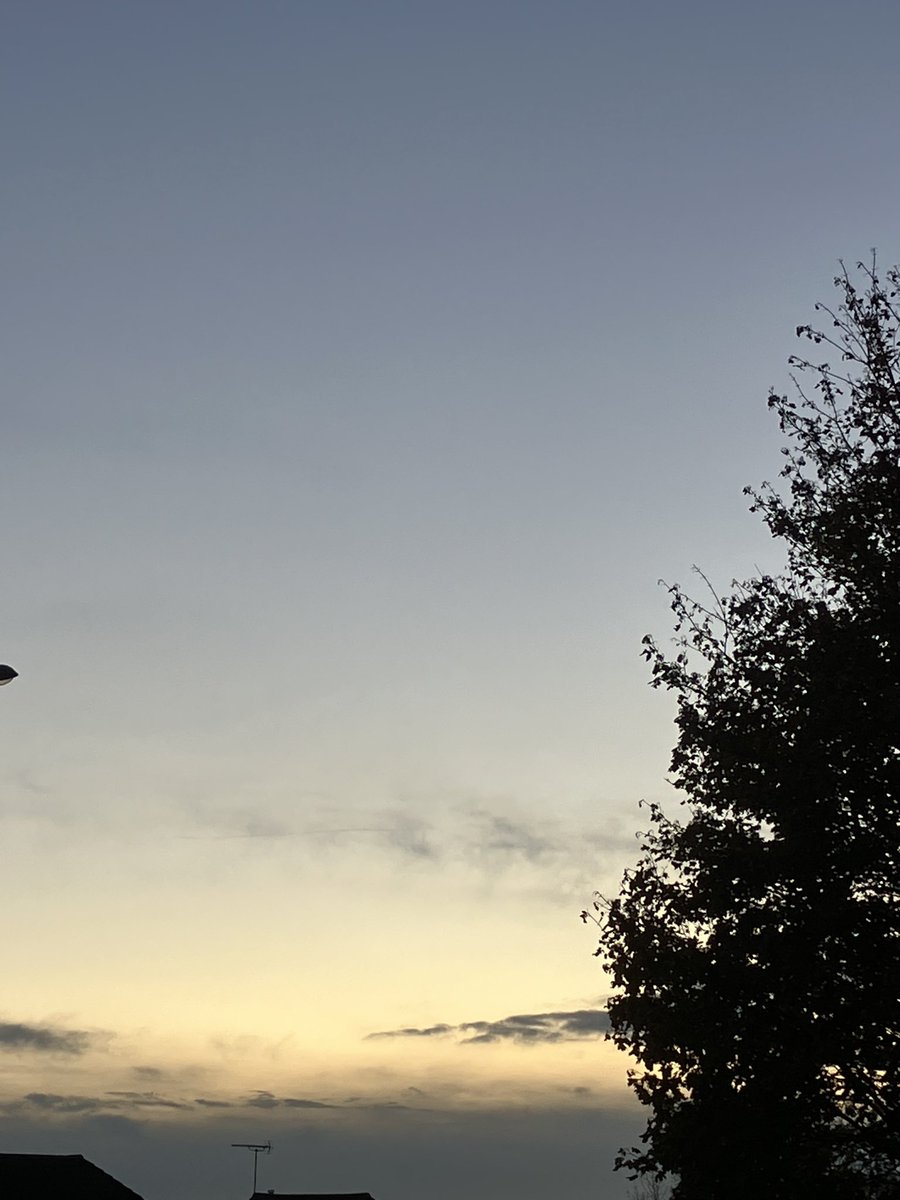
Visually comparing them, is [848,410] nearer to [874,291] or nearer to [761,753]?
[874,291]

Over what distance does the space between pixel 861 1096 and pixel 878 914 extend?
10.7 ft

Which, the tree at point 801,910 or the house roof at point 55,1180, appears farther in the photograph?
the house roof at point 55,1180

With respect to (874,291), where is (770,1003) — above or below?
below

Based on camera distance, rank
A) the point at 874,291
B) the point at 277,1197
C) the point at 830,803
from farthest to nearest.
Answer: the point at 277,1197 < the point at 874,291 < the point at 830,803

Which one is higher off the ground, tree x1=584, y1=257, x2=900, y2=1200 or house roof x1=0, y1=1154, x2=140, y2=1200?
tree x1=584, y1=257, x2=900, y2=1200

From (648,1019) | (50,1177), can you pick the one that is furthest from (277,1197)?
(648,1019)

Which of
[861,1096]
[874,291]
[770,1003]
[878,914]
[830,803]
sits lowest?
[861,1096]

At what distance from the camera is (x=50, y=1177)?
6444 cm

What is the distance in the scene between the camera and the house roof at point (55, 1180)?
62.9m

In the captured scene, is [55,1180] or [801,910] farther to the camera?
[55,1180]

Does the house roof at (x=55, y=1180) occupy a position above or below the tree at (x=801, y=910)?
below

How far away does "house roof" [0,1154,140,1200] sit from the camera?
62.9 m

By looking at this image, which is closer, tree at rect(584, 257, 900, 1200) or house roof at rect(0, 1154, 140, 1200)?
tree at rect(584, 257, 900, 1200)

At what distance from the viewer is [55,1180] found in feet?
211
